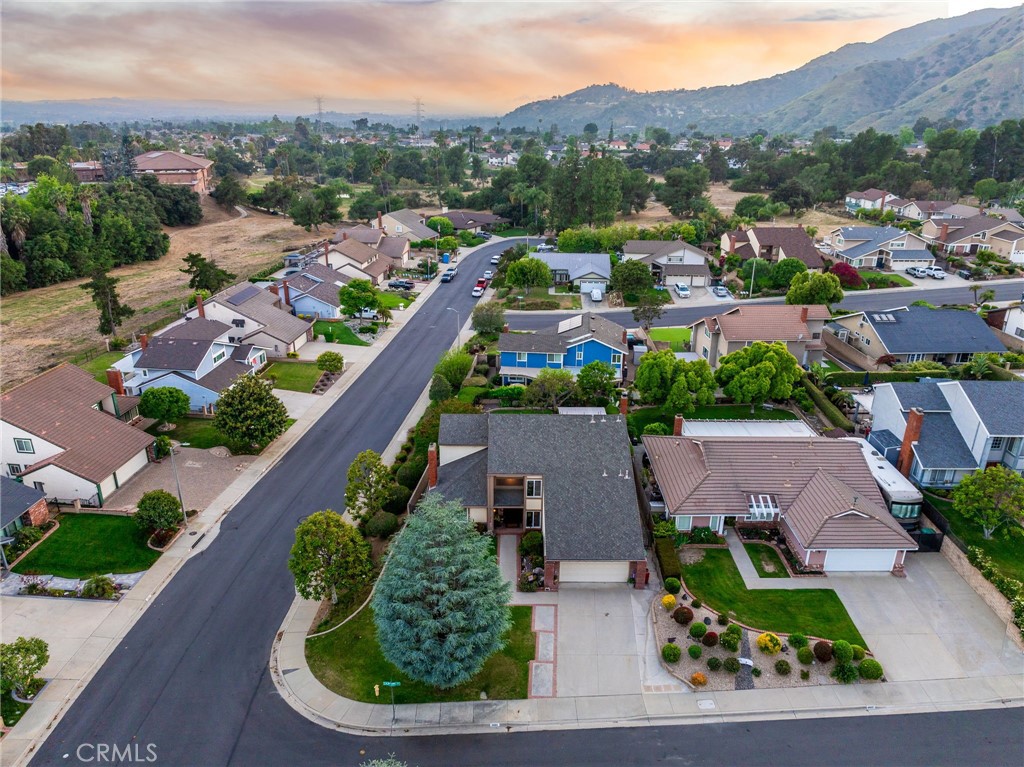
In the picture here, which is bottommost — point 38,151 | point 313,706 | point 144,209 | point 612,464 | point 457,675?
point 313,706

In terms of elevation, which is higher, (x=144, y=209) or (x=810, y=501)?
(x=144, y=209)

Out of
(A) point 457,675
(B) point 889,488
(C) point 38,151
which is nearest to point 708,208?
(B) point 889,488

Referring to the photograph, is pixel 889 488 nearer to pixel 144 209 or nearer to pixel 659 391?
pixel 659 391

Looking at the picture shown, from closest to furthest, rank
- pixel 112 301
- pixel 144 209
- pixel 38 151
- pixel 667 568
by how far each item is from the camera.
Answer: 1. pixel 667 568
2. pixel 112 301
3. pixel 144 209
4. pixel 38 151

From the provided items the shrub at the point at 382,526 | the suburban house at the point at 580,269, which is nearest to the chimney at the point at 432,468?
the shrub at the point at 382,526

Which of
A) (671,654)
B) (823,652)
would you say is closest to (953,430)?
(823,652)

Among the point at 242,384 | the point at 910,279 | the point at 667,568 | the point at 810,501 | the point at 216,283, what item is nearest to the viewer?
the point at 667,568

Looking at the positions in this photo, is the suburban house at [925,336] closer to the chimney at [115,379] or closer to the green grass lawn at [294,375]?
the green grass lawn at [294,375]
